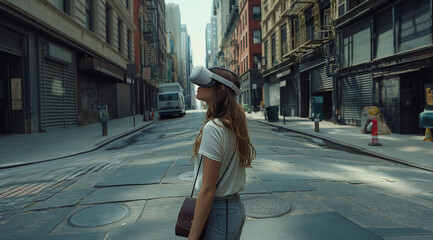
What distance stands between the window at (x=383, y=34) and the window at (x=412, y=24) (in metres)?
0.57

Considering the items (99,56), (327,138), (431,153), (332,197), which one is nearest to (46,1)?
(99,56)

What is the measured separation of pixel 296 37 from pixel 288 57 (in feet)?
8.25

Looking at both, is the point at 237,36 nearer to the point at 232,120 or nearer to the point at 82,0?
the point at 82,0

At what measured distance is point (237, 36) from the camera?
5644cm

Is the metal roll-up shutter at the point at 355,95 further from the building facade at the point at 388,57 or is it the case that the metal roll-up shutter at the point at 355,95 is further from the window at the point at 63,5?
the window at the point at 63,5

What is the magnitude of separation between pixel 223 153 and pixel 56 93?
17900 millimetres

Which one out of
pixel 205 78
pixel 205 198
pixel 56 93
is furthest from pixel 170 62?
pixel 205 198

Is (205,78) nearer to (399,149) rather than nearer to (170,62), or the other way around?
(399,149)

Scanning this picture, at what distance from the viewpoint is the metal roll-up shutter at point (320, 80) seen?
2119 centimetres

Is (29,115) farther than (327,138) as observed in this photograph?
Yes

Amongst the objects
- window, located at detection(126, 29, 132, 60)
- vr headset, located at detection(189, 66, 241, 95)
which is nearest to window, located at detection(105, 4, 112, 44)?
window, located at detection(126, 29, 132, 60)

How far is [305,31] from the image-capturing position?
77.2 ft

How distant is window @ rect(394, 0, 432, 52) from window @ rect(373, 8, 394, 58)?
1.88 feet

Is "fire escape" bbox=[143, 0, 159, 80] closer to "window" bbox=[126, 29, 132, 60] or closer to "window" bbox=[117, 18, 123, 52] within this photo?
"window" bbox=[126, 29, 132, 60]
